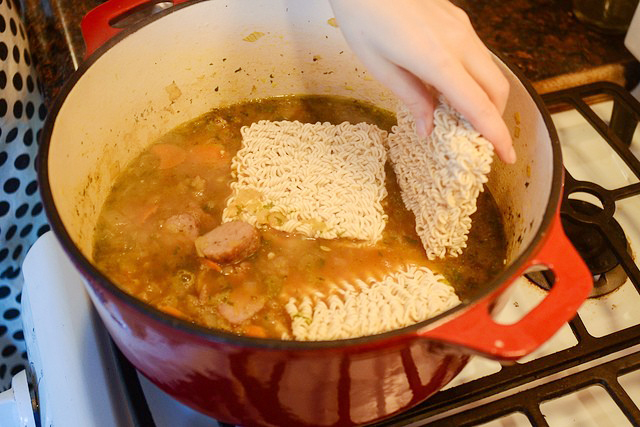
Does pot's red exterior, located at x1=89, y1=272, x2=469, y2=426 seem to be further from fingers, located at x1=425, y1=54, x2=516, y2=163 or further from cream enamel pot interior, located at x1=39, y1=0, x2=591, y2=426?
fingers, located at x1=425, y1=54, x2=516, y2=163

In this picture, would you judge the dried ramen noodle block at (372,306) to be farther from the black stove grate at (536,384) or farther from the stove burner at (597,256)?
the stove burner at (597,256)

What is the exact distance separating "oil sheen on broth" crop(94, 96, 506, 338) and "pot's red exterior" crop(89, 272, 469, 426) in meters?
0.17

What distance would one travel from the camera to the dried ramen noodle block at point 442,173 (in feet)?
3.27

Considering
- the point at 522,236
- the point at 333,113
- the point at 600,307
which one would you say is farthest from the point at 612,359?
the point at 333,113

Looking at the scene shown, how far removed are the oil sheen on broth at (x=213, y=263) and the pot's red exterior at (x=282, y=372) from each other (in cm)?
17

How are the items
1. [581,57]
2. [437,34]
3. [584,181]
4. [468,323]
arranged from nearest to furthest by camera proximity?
[468,323]
[437,34]
[584,181]
[581,57]

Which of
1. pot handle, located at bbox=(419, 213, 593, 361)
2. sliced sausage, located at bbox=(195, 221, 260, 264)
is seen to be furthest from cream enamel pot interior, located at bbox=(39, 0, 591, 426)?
sliced sausage, located at bbox=(195, 221, 260, 264)

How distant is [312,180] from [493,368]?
1.63 feet

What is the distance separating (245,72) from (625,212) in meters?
0.95

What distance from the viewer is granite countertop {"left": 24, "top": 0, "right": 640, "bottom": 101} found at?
1.66m

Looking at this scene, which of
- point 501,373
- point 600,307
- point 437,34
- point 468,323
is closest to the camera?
point 468,323

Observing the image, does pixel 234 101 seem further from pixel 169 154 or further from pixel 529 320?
pixel 529 320

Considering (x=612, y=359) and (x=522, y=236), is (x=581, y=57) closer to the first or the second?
(x=522, y=236)

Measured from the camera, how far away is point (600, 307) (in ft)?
4.04
